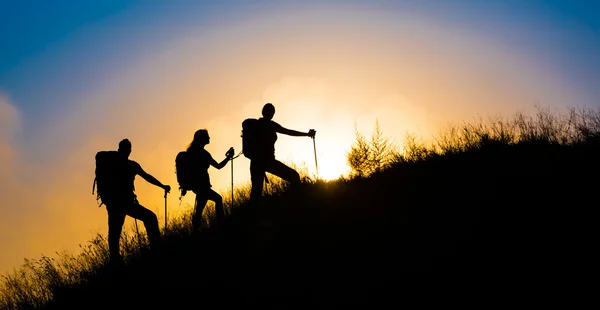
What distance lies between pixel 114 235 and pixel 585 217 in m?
6.68

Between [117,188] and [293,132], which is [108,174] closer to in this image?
[117,188]

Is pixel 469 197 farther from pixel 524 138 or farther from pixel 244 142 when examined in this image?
pixel 524 138

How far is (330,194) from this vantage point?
8.55 m

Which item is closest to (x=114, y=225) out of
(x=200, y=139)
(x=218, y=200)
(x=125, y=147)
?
(x=125, y=147)

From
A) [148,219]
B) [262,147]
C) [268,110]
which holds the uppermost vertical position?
[268,110]

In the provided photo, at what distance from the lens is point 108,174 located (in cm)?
671

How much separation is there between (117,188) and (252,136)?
7.50 feet

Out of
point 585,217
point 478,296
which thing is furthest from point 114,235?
point 585,217

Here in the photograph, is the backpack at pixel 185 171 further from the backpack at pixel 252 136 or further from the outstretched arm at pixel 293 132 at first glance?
the outstretched arm at pixel 293 132

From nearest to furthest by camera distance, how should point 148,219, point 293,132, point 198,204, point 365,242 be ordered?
1. point 365,242
2. point 148,219
3. point 293,132
4. point 198,204

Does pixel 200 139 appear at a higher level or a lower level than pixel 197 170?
higher

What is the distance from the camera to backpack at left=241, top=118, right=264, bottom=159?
722 centimetres

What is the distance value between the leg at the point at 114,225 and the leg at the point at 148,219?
0.20 m

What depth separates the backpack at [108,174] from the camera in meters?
6.68
